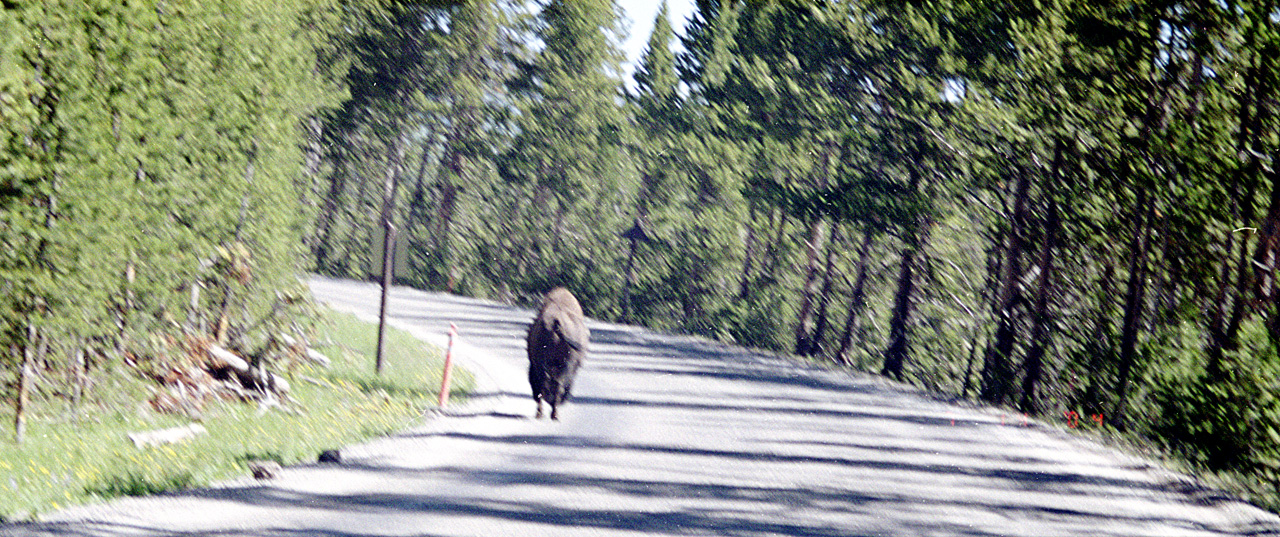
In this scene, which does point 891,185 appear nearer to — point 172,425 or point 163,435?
point 172,425

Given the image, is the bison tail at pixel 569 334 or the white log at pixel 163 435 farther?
the bison tail at pixel 569 334

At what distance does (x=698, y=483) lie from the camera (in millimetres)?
13414

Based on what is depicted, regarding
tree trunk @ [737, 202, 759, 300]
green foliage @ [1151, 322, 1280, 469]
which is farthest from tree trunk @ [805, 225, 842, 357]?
green foliage @ [1151, 322, 1280, 469]

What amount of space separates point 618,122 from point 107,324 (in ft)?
167

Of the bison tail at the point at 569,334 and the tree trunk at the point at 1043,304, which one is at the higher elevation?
the tree trunk at the point at 1043,304

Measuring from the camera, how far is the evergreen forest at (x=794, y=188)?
14.3m

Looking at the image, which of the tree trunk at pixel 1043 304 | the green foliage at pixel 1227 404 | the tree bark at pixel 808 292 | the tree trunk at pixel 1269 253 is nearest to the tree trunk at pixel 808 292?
the tree bark at pixel 808 292

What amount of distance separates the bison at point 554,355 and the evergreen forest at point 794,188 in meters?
3.47

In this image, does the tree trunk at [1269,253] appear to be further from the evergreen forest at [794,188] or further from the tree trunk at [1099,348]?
the tree trunk at [1099,348]

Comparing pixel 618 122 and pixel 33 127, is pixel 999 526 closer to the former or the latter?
pixel 33 127

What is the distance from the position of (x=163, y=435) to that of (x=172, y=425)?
1.29 meters

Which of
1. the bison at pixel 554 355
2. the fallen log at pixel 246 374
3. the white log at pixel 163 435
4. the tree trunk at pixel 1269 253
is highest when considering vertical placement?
the tree trunk at pixel 1269 253

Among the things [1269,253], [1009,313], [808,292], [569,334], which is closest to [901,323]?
[1009,313]

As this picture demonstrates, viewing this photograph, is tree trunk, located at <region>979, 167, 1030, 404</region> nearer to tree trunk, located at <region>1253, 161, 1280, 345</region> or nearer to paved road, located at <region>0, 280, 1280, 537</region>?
paved road, located at <region>0, 280, 1280, 537</region>
